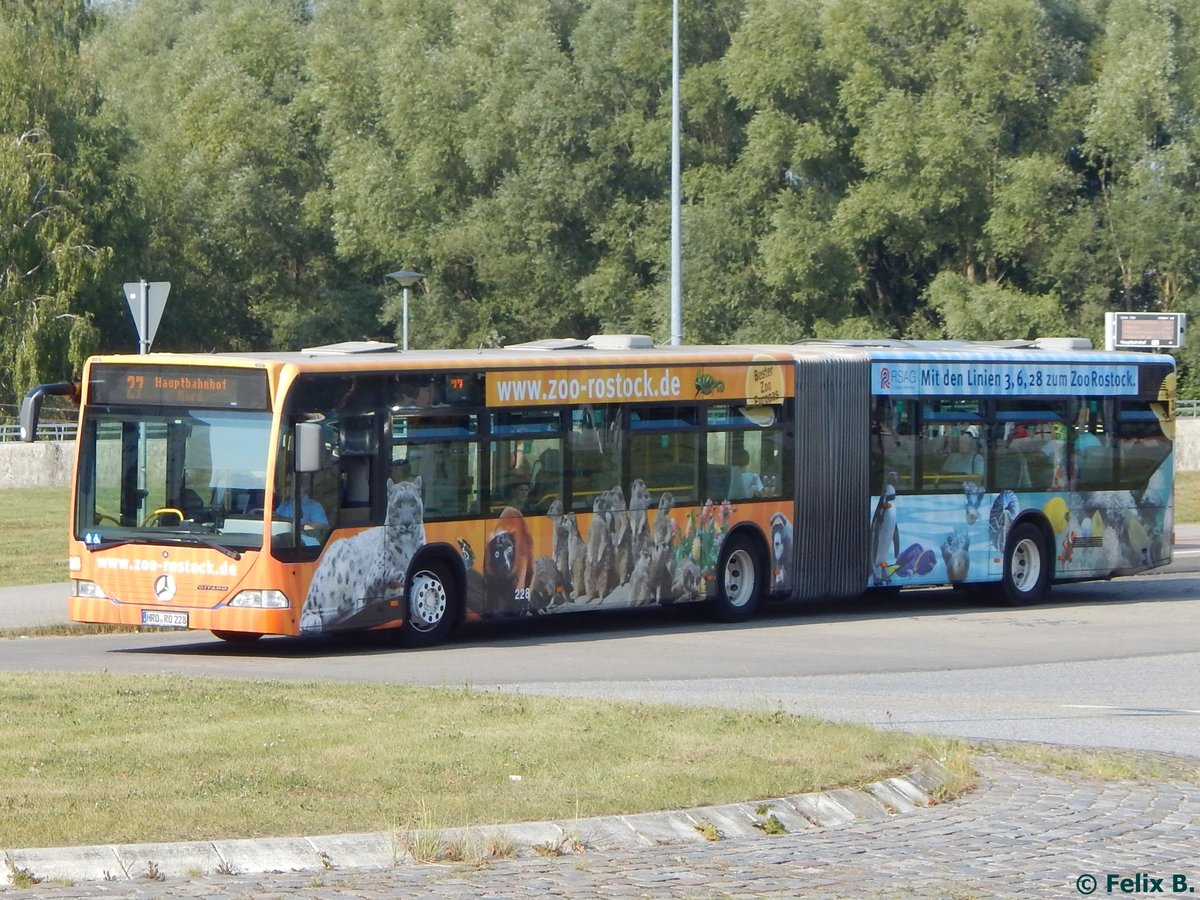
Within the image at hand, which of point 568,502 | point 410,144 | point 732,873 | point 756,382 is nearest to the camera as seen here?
point 732,873

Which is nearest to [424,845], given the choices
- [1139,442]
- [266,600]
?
[266,600]

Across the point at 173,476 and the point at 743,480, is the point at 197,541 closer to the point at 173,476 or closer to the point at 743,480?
the point at 173,476

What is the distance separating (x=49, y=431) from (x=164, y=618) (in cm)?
3202

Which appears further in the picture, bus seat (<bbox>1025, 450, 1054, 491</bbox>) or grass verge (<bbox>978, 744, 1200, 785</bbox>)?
bus seat (<bbox>1025, 450, 1054, 491</bbox>)

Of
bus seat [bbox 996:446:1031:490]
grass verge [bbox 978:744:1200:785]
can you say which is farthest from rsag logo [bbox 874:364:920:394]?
grass verge [bbox 978:744:1200:785]

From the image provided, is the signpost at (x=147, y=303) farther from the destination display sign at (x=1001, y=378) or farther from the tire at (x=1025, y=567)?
the tire at (x=1025, y=567)

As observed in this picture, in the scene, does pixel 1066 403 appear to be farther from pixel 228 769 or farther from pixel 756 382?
pixel 228 769

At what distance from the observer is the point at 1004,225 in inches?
2080

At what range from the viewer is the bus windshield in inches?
631

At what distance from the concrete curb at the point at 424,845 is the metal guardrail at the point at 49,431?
129ft

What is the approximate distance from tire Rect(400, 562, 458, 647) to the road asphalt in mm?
8508

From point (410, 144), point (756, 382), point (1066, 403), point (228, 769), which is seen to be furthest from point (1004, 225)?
point (228, 769)

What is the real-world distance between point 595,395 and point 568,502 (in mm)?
1088

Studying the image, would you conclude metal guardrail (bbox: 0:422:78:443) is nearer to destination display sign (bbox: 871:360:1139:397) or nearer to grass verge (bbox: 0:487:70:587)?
grass verge (bbox: 0:487:70:587)
